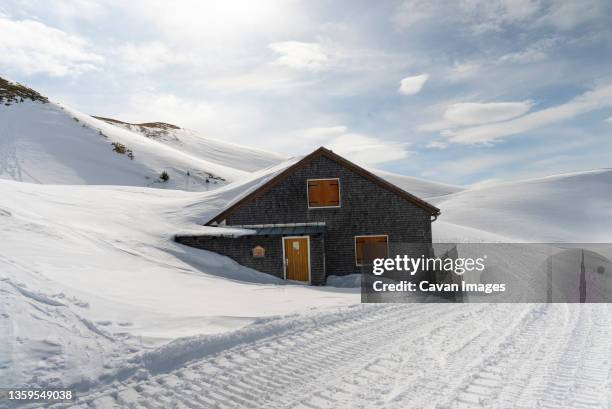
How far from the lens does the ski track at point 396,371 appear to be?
479cm

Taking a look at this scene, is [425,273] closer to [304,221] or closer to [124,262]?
[304,221]

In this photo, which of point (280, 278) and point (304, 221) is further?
point (304, 221)

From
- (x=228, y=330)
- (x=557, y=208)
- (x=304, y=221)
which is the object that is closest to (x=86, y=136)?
(x=304, y=221)

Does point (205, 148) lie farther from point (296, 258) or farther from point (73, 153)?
point (296, 258)

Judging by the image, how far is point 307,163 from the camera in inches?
730

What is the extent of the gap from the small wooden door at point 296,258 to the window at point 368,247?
259 centimetres

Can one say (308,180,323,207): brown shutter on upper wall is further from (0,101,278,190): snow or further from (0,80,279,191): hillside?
(0,80,279,191): hillside

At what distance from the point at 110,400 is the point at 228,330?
256cm

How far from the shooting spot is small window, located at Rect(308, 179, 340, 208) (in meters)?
18.3

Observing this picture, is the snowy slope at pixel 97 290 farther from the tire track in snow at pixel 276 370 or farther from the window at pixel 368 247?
the window at pixel 368 247

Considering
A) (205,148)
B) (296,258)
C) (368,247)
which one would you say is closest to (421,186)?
(205,148)

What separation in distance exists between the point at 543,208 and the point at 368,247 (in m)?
42.7

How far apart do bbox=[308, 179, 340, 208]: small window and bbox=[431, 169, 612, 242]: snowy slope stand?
28.5 meters

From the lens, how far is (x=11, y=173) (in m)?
36.6
